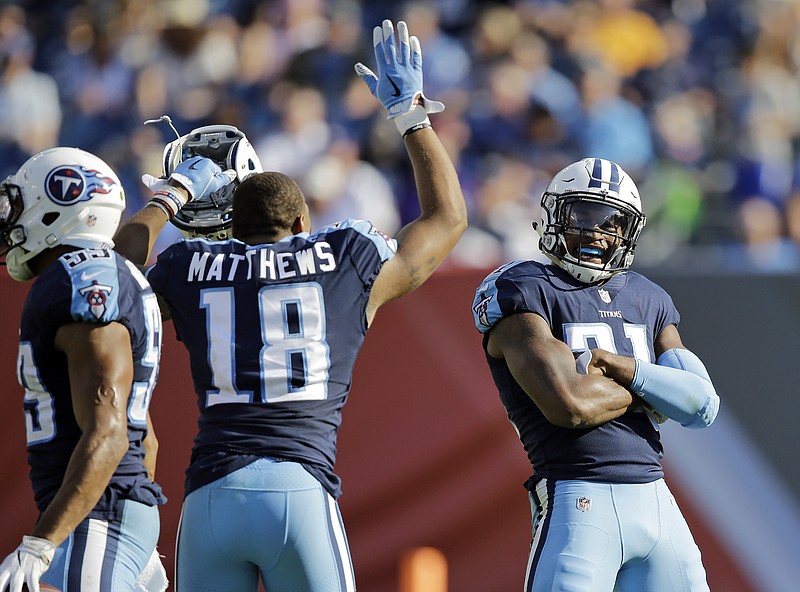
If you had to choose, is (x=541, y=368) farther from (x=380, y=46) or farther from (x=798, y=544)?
(x=798, y=544)

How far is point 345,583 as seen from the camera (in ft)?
11.5

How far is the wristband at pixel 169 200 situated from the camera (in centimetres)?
418

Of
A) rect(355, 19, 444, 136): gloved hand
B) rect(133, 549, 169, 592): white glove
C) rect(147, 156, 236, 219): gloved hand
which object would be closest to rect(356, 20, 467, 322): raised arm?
rect(355, 19, 444, 136): gloved hand

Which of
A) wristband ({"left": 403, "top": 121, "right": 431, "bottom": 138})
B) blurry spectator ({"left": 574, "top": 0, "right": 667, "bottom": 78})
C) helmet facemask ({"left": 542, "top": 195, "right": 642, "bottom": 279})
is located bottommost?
helmet facemask ({"left": 542, "top": 195, "right": 642, "bottom": 279})

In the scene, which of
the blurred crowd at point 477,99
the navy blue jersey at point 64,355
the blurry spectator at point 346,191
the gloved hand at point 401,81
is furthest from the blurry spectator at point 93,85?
the navy blue jersey at point 64,355

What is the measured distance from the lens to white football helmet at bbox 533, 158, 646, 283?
13.3 feet

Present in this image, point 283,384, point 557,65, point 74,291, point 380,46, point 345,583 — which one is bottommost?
point 345,583

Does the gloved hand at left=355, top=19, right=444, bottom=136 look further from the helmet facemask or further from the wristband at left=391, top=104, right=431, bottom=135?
the helmet facemask

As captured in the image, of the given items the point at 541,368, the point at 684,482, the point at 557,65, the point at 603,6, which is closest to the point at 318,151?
the point at 557,65

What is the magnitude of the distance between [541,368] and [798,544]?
2318 millimetres

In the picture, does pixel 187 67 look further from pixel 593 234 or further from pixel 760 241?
pixel 593 234

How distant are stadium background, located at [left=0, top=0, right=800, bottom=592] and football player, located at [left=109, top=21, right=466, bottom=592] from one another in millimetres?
1931

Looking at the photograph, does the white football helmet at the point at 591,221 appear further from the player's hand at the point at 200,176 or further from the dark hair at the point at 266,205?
the player's hand at the point at 200,176

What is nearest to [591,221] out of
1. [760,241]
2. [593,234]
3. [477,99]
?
[593,234]
